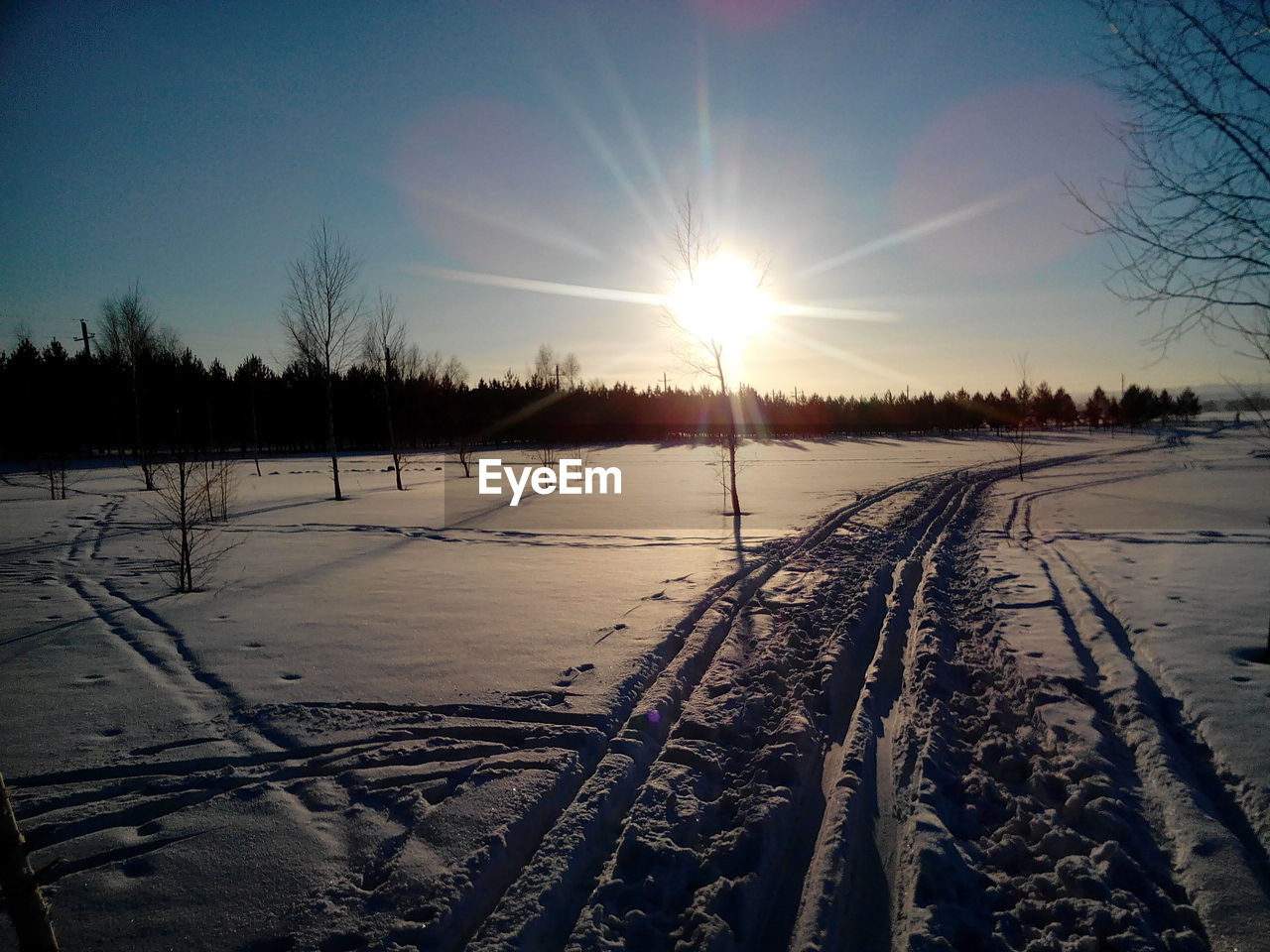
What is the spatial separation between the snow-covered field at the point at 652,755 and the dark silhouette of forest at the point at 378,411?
17.2 m

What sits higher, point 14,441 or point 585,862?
point 14,441

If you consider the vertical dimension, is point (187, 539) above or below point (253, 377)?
below

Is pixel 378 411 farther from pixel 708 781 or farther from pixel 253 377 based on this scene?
pixel 708 781

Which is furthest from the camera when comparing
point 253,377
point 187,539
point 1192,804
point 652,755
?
point 253,377

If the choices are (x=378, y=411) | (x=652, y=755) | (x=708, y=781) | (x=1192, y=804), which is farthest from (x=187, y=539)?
(x=378, y=411)

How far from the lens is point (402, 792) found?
3619 mm

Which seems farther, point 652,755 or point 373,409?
point 373,409

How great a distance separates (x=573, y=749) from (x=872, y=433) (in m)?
79.1

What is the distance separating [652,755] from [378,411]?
5940cm

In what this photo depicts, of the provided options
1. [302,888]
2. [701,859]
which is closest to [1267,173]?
[701,859]

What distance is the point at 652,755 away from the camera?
4.04m

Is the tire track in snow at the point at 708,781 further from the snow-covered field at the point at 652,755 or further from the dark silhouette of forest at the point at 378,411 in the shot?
the dark silhouette of forest at the point at 378,411

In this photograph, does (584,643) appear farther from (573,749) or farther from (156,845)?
(156,845)

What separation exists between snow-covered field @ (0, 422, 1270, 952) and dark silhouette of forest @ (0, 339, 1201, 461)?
17.2 meters
